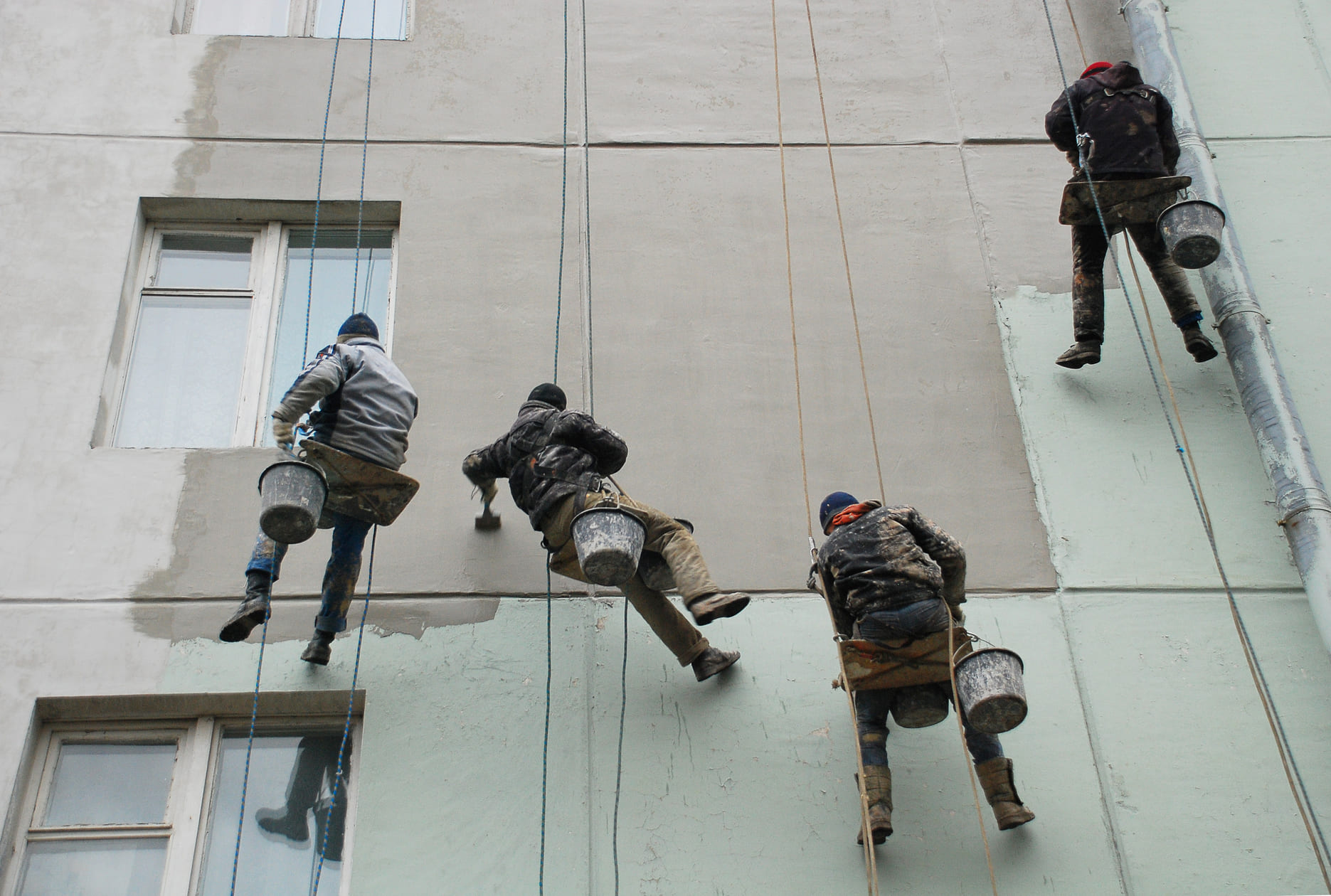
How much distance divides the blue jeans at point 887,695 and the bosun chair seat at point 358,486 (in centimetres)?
203

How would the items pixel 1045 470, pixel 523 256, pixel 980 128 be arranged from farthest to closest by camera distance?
1. pixel 980 128
2. pixel 523 256
3. pixel 1045 470

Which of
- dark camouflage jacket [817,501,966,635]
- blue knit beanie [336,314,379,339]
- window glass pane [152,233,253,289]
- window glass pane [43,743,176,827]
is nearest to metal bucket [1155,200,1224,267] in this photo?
dark camouflage jacket [817,501,966,635]

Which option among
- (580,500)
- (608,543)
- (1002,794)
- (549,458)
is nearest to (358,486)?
(549,458)

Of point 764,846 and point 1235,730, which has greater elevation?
point 1235,730

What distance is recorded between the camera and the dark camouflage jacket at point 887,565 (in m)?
5.17

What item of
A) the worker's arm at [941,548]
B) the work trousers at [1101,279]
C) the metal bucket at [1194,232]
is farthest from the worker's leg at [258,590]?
the metal bucket at [1194,232]

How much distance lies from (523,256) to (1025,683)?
3.36m

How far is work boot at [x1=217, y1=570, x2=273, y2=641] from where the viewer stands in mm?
5164

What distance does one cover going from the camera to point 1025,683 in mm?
5680

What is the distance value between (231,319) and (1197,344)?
5.02 m

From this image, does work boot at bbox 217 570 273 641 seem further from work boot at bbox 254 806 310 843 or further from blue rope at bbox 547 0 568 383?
blue rope at bbox 547 0 568 383

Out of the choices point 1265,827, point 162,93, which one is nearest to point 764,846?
point 1265,827

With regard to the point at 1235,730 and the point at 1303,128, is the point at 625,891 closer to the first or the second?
the point at 1235,730

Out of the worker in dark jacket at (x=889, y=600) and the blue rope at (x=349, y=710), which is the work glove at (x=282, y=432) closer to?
the blue rope at (x=349, y=710)
